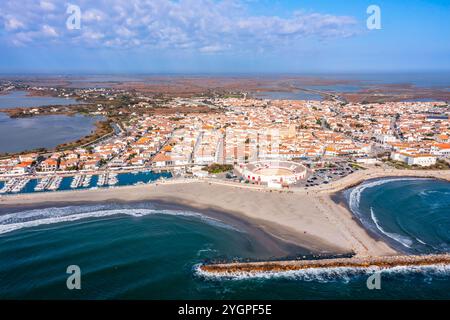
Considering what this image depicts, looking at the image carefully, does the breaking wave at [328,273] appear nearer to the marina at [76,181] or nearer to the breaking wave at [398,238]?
the breaking wave at [398,238]

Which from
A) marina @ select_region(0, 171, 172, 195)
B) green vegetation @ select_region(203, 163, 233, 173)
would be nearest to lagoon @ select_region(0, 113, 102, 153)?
marina @ select_region(0, 171, 172, 195)

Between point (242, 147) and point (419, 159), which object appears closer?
point (419, 159)

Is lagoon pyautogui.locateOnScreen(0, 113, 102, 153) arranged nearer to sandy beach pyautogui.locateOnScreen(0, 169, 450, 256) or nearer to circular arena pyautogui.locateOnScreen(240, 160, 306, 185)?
sandy beach pyautogui.locateOnScreen(0, 169, 450, 256)

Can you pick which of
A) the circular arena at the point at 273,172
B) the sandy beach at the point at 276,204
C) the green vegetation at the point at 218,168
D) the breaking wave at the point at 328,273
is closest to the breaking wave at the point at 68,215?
the sandy beach at the point at 276,204

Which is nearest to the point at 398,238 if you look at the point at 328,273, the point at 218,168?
the point at 328,273

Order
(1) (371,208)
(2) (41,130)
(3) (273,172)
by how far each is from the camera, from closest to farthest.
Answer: (1) (371,208) < (3) (273,172) < (2) (41,130)

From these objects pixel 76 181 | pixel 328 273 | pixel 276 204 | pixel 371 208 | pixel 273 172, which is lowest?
pixel 328 273

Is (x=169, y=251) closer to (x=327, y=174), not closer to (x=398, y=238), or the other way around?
(x=398, y=238)

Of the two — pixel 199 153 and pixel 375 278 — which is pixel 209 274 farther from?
pixel 199 153
